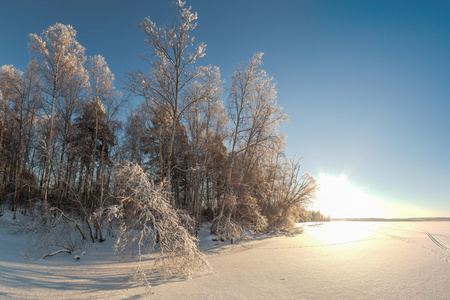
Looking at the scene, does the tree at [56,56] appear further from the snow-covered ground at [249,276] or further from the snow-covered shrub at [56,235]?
the snow-covered ground at [249,276]

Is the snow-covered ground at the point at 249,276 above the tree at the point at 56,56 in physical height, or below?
below

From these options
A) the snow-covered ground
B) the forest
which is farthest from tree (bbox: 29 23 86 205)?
the snow-covered ground

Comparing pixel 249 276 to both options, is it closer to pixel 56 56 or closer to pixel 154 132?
pixel 154 132

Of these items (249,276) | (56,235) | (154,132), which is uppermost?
(154,132)

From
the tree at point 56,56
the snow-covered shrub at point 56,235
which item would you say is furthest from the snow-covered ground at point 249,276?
the tree at point 56,56

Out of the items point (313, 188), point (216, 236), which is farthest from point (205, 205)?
point (313, 188)

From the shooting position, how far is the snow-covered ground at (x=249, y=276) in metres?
4.93

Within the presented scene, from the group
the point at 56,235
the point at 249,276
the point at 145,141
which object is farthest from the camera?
the point at 145,141

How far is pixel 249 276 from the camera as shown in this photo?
20.2 ft

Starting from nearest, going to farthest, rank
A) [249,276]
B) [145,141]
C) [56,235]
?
[249,276], [56,235], [145,141]

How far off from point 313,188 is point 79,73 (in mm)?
18180

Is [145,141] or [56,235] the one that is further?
[145,141]

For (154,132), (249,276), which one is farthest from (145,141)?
(249,276)

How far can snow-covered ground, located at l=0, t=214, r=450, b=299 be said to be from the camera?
4.93m
